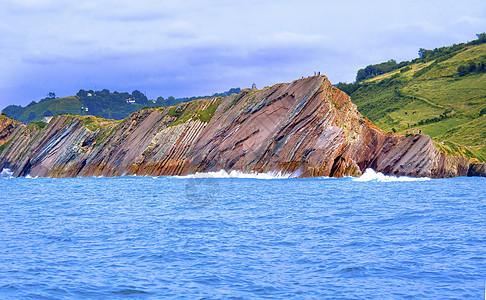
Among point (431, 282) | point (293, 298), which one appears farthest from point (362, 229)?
point (293, 298)

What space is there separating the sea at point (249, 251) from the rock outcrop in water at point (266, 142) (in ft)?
135

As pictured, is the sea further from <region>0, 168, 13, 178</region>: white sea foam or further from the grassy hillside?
<region>0, 168, 13, 178</region>: white sea foam

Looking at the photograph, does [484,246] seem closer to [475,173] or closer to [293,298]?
[293,298]

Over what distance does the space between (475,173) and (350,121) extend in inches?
1073

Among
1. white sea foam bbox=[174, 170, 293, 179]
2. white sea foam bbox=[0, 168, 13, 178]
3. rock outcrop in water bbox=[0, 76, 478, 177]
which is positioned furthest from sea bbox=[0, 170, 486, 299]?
white sea foam bbox=[0, 168, 13, 178]

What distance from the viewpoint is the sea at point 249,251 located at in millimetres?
19922

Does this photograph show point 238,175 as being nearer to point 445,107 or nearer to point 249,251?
point 249,251

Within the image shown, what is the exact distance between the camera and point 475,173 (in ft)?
322

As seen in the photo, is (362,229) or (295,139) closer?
(362,229)

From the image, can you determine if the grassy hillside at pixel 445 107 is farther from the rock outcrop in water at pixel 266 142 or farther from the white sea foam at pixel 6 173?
the white sea foam at pixel 6 173

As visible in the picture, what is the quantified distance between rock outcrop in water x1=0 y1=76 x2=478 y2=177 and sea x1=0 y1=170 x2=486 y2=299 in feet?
135

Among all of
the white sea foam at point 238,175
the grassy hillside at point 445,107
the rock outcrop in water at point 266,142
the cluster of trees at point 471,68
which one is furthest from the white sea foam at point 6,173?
the cluster of trees at point 471,68

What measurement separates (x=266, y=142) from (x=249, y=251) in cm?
6415

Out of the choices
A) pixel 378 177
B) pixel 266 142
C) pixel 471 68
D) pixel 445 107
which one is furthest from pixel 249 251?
pixel 471 68
